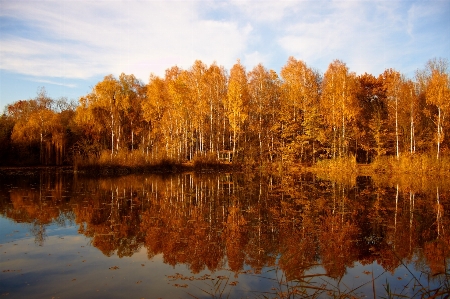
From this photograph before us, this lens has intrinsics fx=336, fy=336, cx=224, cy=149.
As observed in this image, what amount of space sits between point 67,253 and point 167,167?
2578 cm

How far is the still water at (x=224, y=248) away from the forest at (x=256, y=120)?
63.5 feet

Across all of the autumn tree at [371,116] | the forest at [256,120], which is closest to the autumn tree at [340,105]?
the forest at [256,120]

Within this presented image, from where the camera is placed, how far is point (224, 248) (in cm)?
861

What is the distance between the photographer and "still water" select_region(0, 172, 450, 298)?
20.7ft

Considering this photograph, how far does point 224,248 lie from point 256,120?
32930mm

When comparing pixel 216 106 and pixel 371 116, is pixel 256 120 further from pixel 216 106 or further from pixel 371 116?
pixel 371 116

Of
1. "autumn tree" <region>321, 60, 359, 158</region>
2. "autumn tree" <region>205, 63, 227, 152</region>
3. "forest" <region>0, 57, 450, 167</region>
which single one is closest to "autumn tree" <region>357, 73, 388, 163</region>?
"forest" <region>0, 57, 450, 167</region>

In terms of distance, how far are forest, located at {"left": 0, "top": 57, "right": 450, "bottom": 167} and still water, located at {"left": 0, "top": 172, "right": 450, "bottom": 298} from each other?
19.3 m

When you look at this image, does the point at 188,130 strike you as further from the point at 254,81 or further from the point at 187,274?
the point at 187,274

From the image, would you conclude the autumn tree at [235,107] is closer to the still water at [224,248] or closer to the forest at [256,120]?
the forest at [256,120]

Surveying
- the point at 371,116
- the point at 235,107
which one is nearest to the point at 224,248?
the point at 235,107

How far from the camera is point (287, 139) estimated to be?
38094mm

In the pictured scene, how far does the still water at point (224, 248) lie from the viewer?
20.7 ft

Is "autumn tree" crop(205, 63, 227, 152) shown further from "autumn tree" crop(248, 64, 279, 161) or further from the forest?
"autumn tree" crop(248, 64, 279, 161)
